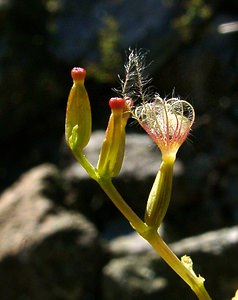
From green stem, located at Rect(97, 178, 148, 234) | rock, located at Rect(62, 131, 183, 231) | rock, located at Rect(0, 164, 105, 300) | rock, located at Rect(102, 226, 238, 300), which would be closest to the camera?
green stem, located at Rect(97, 178, 148, 234)

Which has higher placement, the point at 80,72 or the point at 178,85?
the point at 80,72

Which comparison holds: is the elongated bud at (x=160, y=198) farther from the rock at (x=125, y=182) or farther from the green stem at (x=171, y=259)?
the rock at (x=125, y=182)

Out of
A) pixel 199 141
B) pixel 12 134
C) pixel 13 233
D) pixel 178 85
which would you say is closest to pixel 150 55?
pixel 178 85

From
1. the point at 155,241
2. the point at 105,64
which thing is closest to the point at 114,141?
the point at 155,241

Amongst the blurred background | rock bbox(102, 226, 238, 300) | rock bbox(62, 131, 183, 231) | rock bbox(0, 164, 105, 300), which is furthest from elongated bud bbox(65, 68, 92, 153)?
the blurred background

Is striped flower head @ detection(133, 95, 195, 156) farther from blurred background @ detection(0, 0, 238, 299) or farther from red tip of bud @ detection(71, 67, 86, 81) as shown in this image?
blurred background @ detection(0, 0, 238, 299)

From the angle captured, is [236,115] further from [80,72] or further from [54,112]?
[80,72]
